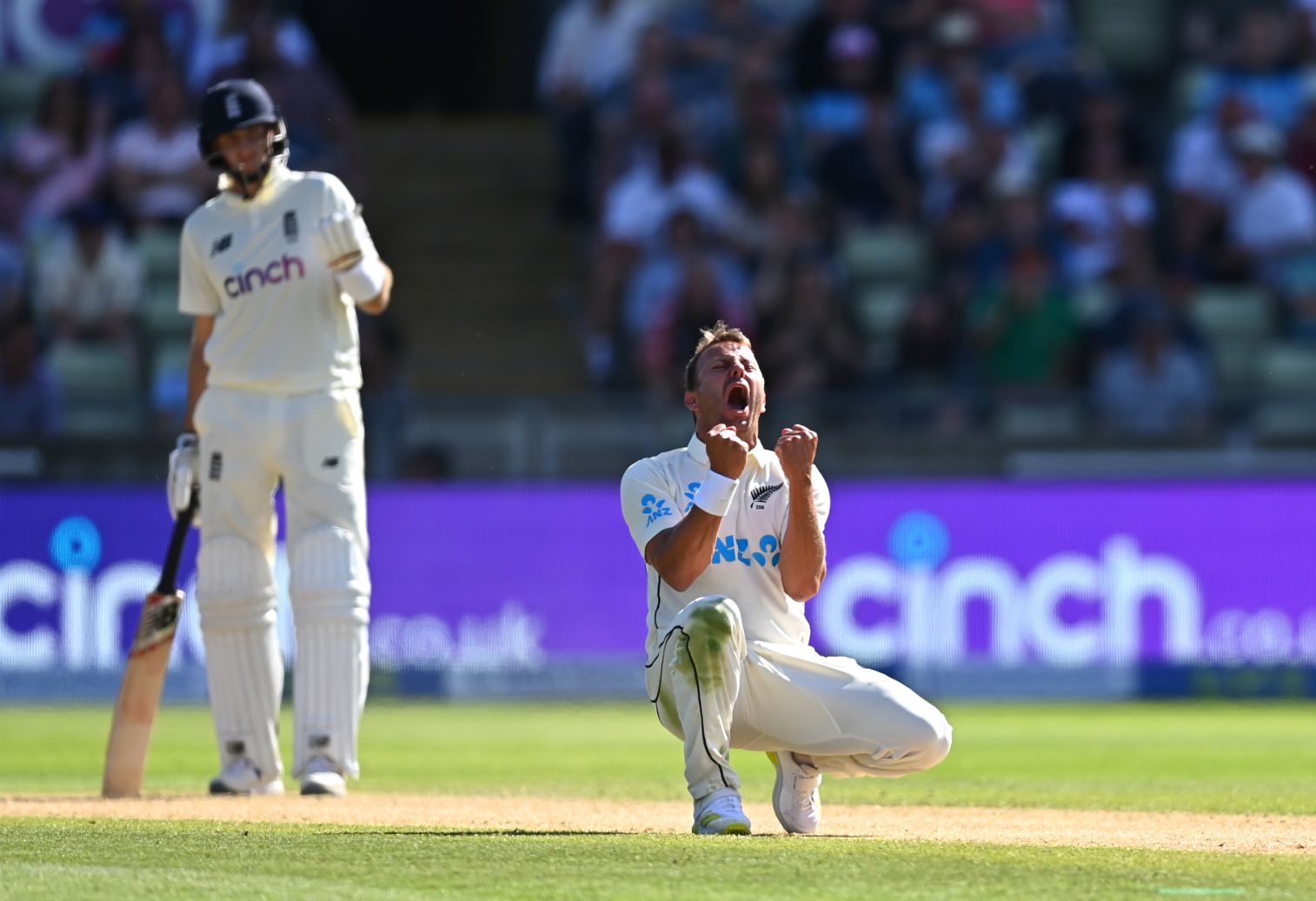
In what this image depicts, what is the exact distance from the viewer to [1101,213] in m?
18.4

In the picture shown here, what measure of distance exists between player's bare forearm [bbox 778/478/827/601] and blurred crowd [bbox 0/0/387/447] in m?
9.37

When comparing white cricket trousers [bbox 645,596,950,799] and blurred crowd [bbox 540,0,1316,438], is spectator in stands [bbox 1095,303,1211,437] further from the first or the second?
white cricket trousers [bbox 645,596,950,799]

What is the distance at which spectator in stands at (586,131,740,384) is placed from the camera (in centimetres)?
1795

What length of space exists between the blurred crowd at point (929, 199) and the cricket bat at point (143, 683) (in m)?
7.63

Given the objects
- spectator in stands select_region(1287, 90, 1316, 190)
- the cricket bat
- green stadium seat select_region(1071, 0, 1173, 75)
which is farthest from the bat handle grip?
green stadium seat select_region(1071, 0, 1173, 75)

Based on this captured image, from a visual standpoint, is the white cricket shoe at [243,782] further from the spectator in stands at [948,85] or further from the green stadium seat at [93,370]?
the spectator in stands at [948,85]

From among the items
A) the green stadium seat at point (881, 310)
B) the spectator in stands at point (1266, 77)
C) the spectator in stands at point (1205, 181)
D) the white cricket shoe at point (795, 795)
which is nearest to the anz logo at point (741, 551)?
the white cricket shoe at point (795, 795)

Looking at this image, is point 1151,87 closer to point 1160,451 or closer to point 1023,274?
point 1023,274

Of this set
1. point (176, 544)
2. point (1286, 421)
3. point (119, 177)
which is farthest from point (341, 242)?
point (119, 177)

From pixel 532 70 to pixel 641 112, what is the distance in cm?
553

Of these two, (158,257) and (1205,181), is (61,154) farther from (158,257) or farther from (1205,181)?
(1205,181)

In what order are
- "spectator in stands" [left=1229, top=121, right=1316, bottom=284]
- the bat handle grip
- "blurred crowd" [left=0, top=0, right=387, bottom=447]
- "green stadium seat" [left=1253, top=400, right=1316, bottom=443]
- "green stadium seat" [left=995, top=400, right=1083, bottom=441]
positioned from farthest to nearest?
"spectator in stands" [left=1229, top=121, right=1316, bottom=284] < "blurred crowd" [left=0, top=0, right=387, bottom=447] < "green stadium seat" [left=995, top=400, right=1083, bottom=441] < "green stadium seat" [left=1253, top=400, right=1316, bottom=443] < the bat handle grip

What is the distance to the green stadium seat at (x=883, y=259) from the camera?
18250 mm

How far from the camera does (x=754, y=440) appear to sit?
276 inches
